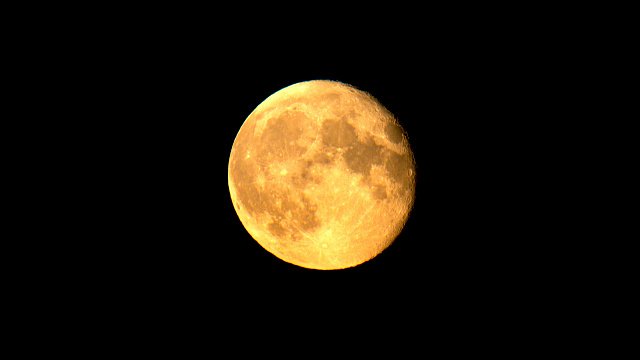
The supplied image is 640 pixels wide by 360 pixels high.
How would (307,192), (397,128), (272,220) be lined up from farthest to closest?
(397,128) < (272,220) < (307,192)

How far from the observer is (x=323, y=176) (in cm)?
315

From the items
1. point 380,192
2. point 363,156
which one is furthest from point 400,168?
point 363,156

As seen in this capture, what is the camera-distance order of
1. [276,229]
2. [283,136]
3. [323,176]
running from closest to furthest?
[323,176]
[283,136]
[276,229]

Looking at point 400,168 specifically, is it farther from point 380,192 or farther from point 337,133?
point 337,133

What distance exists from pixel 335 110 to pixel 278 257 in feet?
5.19

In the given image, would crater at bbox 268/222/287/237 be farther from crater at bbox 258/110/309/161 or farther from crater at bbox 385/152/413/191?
crater at bbox 385/152/413/191

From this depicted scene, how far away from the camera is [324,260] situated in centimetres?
354

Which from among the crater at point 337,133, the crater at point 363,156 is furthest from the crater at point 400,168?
the crater at point 337,133

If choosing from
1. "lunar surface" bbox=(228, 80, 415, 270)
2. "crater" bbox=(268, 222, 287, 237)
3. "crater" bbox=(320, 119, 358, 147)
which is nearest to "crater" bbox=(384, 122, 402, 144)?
"lunar surface" bbox=(228, 80, 415, 270)

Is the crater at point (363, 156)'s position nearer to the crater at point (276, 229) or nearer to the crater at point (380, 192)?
the crater at point (380, 192)

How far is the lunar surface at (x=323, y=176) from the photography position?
318 centimetres

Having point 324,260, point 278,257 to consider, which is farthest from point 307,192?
point 278,257

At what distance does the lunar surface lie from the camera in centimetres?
318

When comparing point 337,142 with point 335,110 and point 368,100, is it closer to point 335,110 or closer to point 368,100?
point 335,110
